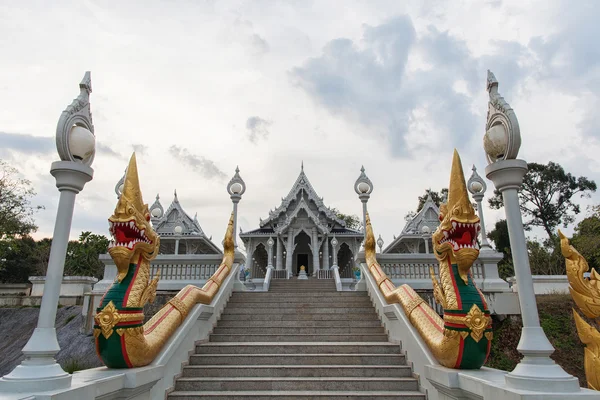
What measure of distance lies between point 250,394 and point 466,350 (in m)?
2.75

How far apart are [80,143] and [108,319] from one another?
5.93 ft

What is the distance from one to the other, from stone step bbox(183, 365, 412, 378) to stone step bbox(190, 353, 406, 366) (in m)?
0.22

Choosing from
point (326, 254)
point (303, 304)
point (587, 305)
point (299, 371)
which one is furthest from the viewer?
point (326, 254)

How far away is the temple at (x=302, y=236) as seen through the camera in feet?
76.4

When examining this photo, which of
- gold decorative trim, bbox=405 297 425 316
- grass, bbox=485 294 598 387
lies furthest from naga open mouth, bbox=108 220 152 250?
grass, bbox=485 294 598 387

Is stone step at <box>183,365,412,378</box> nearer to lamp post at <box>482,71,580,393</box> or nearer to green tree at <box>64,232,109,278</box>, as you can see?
lamp post at <box>482,71,580,393</box>

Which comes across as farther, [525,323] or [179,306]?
[179,306]

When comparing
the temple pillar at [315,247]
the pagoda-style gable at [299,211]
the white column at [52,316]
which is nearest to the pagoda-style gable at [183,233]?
the pagoda-style gable at [299,211]

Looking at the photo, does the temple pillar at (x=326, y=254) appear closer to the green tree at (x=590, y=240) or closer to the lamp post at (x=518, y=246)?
the green tree at (x=590, y=240)

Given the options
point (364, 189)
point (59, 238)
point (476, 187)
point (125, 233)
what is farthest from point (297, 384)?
point (476, 187)

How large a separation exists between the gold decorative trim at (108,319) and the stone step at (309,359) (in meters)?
2.22

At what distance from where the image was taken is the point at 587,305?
10.2ft

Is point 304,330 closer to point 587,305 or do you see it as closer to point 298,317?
point 298,317

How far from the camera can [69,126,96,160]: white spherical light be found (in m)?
3.40
